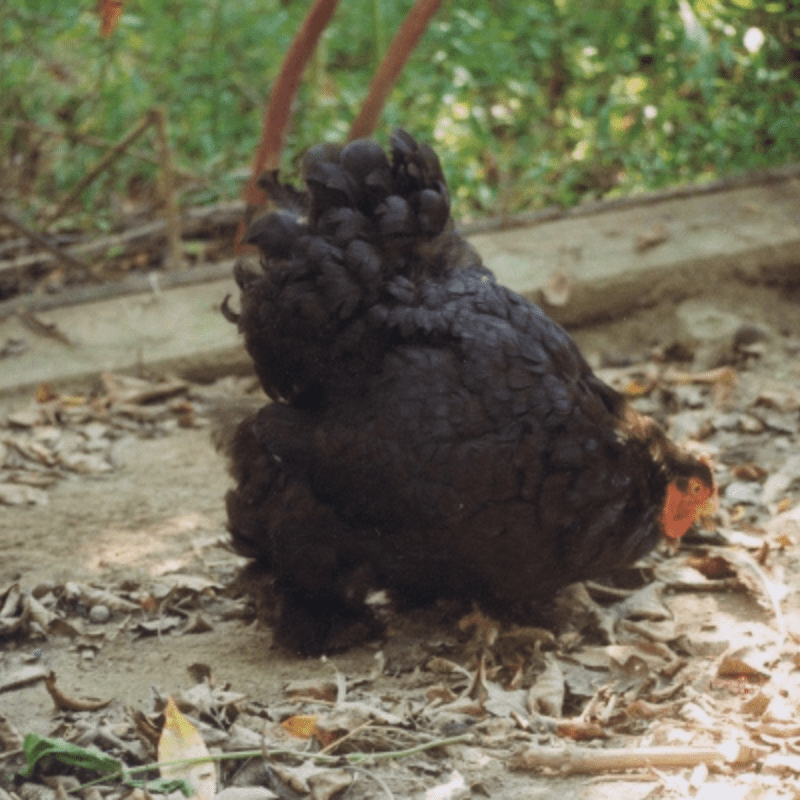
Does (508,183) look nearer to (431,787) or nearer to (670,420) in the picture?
(670,420)

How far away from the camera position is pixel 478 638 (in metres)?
3.43

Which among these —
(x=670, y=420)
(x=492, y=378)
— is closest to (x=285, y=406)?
(x=492, y=378)

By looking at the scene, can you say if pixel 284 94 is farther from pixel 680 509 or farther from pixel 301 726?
pixel 301 726

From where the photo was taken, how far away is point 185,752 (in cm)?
263

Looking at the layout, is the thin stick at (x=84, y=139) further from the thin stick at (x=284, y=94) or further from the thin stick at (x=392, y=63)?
the thin stick at (x=392, y=63)

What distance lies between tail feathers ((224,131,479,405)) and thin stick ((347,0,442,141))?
48.6 inches

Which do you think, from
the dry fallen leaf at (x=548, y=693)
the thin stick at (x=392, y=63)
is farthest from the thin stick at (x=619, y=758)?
the thin stick at (x=392, y=63)

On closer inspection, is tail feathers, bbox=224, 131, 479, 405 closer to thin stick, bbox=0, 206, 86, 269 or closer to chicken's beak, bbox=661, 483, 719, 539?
chicken's beak, bbox=661, 483, 719, 539

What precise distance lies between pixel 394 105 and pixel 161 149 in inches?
63.4

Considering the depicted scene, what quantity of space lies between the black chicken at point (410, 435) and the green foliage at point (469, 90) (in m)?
2.66

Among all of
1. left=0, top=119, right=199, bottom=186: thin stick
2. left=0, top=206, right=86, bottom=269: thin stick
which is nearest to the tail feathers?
left=0, top=206, right=86, bottom=269: thin stick

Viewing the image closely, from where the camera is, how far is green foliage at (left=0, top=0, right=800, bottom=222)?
19.4 feet

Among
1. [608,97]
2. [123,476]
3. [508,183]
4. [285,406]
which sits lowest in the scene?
[123,476]

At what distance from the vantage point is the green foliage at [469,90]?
593 cm
